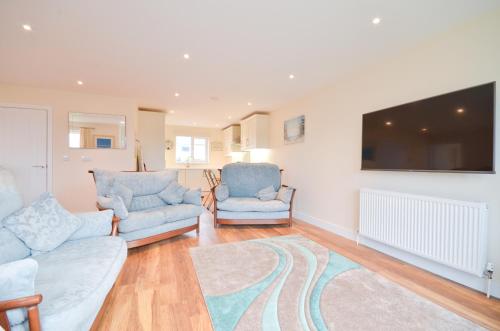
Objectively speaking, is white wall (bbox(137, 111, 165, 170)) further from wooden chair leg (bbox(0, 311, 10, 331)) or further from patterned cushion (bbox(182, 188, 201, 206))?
wooden chair leg (bbox(0, 311, 10, 331))

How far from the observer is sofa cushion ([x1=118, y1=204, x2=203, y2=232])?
257 centimetres

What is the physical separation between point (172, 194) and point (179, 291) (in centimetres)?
173

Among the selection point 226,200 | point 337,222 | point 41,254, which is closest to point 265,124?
point 226,200

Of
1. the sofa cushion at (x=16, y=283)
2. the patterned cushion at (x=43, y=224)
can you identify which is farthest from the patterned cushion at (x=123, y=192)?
the sofa cushion at (x=16, y=283)

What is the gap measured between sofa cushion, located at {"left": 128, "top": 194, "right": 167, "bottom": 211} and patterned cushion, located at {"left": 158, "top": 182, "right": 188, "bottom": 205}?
0.07 meters

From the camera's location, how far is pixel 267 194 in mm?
4074

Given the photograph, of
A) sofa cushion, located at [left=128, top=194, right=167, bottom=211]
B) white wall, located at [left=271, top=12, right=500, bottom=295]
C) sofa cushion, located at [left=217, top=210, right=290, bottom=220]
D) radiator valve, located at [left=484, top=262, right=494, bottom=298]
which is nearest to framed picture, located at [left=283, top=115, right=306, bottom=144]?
white wall, located at [left=271, top=12, right=500, bottom=295]

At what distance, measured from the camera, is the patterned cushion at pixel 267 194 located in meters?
4.03

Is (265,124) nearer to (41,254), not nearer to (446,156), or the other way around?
(446,156)

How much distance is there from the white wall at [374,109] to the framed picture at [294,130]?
125 mm

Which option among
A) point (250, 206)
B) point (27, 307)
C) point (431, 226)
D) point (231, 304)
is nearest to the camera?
point (27, 307)

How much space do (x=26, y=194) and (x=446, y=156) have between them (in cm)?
624

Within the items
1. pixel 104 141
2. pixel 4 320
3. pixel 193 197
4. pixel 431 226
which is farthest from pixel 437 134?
pixel 104 141

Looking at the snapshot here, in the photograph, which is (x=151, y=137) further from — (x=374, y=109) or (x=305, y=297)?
(x=305, y=297)
